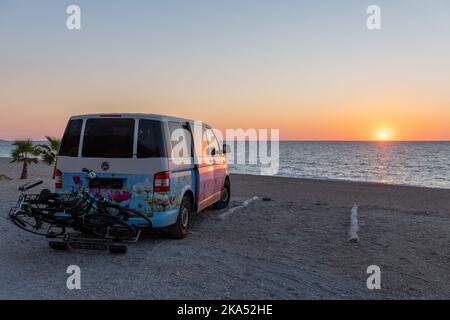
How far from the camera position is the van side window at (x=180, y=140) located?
285 inches

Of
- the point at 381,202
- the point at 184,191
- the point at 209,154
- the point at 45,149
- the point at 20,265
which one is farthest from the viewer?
the point at 45,149

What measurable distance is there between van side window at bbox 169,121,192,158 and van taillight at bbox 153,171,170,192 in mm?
477

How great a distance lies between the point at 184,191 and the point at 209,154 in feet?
6.13

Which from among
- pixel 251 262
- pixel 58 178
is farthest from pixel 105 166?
pixel 251 262

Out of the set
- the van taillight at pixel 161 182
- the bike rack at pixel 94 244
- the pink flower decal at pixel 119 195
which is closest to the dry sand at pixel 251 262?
the bike rack at pixel 94 244

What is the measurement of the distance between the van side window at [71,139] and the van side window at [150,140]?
1118 mm

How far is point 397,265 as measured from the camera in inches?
249

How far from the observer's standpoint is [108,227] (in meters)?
6.39

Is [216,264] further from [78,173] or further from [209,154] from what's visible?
[209,154]

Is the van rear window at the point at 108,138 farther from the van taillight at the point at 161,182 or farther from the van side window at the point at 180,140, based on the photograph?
the van side window at the point at 180,140

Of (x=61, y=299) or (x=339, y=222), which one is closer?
(x=61, y=299)

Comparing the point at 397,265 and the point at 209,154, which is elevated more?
the point at 209,154
